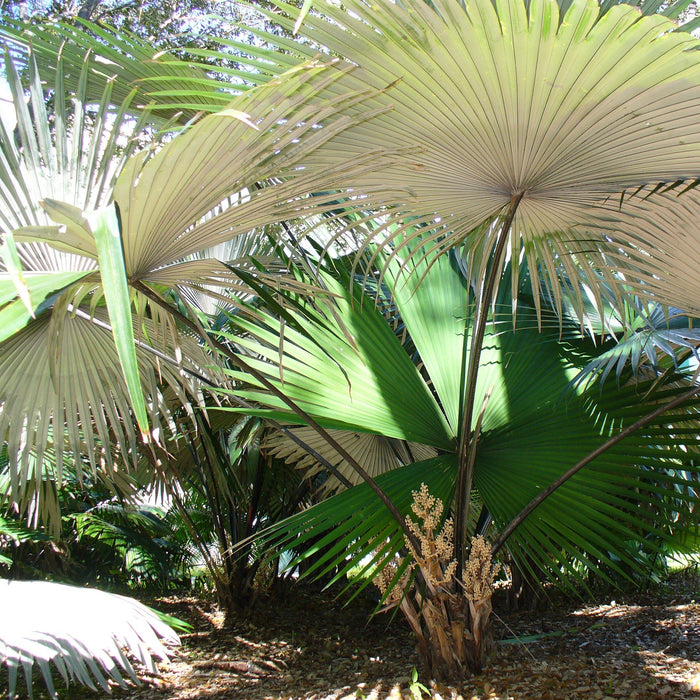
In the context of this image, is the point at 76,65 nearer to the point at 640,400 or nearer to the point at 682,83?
the point at 682,83

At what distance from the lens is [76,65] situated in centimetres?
200

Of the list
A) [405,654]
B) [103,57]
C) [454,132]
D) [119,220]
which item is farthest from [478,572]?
[103,57]

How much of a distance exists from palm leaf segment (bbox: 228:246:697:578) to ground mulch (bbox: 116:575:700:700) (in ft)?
1.49

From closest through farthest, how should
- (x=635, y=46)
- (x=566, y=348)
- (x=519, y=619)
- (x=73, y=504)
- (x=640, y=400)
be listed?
(x=635, y=46) < (x=640, y=400) < (x=566, y=348) < (x=519, y=619) < (x=73, y=504)

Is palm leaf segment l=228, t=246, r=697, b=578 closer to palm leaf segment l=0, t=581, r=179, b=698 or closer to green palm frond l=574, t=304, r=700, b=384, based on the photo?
green palm frond l=574, t=304, r=700, b=384

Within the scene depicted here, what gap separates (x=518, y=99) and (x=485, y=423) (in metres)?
1.26

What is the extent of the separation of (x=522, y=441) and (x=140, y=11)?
298 inches

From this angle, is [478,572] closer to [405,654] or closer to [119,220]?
[405,654]

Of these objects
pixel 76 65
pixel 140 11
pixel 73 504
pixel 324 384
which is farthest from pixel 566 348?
pixel 140 11

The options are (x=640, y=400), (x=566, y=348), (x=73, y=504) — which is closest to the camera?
(x=640, y=400)

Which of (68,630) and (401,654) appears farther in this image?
(401,654)

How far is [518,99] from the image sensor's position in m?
1.31

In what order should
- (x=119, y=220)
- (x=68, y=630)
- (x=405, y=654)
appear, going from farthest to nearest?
(x=405, y=654) < (x=68, y=630) < (x=119, y=220)

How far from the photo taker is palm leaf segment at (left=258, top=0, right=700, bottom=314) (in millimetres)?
1143
